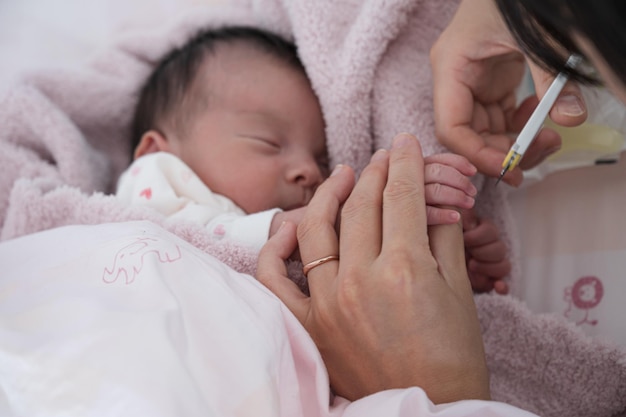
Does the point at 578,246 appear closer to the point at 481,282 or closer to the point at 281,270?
the point at 481,282

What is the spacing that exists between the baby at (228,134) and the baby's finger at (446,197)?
26 centimetres

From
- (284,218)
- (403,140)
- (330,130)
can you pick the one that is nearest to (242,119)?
(330,130)

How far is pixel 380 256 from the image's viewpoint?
0.71m

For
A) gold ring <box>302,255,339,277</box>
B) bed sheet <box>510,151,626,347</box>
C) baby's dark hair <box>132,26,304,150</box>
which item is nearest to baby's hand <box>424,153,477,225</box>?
gold ring <box>302,255,339,277</box>

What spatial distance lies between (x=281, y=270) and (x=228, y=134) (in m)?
0.41

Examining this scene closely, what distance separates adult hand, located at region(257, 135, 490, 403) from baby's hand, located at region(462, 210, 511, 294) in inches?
11.6

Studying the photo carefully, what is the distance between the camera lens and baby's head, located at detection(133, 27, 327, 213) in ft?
3.65

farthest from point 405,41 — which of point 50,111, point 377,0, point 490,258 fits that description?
point 50,111

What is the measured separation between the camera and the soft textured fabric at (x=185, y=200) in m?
0.94

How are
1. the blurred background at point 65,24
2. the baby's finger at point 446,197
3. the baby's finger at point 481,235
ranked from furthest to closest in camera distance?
the blurred background at point 65,24 → the baby's finger at point 481,235 → the baby's finger at point 446,197

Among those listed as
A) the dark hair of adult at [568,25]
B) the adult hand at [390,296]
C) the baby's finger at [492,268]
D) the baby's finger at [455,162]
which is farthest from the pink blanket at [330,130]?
the dark hair of adult at [568,25]

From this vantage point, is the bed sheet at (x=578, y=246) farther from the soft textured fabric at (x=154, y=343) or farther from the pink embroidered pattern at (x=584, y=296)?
the soft textured fabric at (x=154, y=343)

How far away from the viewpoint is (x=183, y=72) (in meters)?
1.25

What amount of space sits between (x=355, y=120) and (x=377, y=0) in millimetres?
212
